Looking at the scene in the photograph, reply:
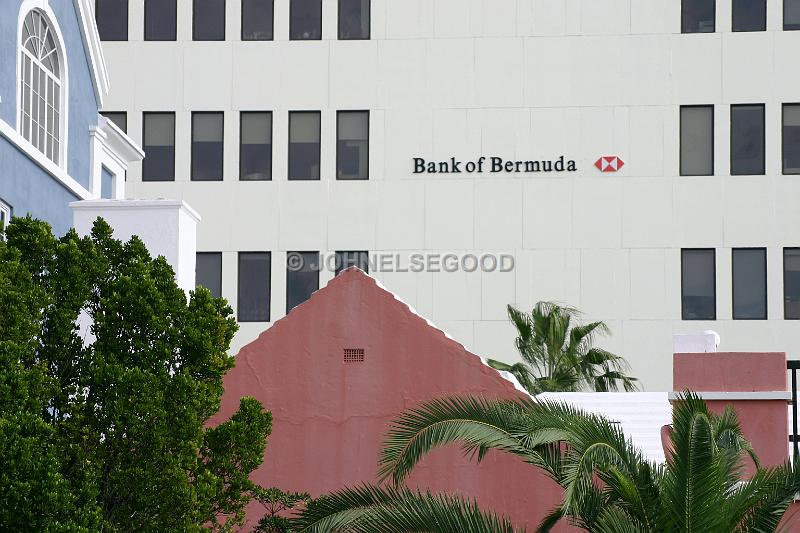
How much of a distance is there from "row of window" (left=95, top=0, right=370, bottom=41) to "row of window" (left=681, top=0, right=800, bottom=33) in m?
7.71

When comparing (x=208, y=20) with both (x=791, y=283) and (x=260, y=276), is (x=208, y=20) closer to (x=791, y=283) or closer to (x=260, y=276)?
(x=260, y=276)

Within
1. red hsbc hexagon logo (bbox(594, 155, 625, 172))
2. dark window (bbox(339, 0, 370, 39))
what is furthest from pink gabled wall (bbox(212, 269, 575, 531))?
dark window (bbox(339, 0, 370, 39))

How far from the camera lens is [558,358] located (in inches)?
1094

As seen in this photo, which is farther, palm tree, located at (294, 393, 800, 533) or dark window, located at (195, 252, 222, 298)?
dark window, located at (195, 252, 222, 298)

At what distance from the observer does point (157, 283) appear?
1175 cm

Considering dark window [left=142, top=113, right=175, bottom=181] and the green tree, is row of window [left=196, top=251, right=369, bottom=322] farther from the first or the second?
the green tree

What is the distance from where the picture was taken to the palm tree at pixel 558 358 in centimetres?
2758

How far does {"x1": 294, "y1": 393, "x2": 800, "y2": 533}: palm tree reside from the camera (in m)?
11.1

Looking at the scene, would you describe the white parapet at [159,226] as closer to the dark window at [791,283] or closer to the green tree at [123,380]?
the green tree at [123,380]

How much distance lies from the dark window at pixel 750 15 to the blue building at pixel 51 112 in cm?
1648

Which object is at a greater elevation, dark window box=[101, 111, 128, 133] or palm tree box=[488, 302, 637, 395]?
dark window box=[101, 111, 128, 133]

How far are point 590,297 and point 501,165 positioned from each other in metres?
3.77

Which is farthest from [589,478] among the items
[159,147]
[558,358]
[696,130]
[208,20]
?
[208,20]

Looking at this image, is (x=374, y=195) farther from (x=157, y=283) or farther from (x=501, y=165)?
(x=157, y=283)
